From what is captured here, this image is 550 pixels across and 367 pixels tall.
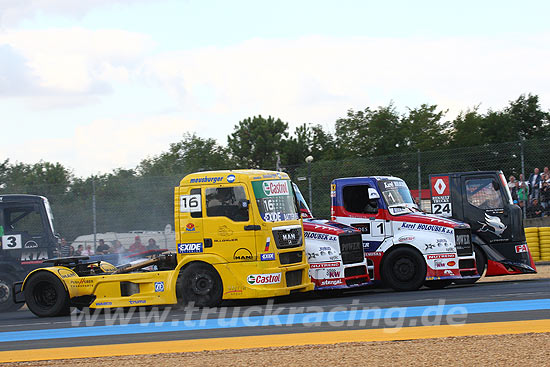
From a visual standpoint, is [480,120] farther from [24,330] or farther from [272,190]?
[24,330]

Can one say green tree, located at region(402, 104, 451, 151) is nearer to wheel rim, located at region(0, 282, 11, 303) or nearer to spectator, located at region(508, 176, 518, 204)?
spectator, located at region(508, 176, 518, 204)

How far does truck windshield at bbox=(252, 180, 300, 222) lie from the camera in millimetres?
12953

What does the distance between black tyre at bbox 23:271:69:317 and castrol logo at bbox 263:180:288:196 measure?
3.99m

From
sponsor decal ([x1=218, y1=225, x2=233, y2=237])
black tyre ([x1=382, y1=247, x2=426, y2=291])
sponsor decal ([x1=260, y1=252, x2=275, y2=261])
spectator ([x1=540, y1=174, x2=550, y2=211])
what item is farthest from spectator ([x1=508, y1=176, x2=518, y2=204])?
sponsor decal ([x1=218, y1=225, x2=233, y2=237])

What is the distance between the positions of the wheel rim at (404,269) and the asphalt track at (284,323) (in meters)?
0.60

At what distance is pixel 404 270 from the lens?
14.6 meters

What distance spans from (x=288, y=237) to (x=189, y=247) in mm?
1725

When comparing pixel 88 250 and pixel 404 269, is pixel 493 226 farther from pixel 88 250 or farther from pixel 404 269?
pixel 88 250

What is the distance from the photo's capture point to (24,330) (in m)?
11.7

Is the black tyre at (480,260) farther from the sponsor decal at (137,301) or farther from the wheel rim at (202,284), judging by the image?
the sponsor decal at (137,301)

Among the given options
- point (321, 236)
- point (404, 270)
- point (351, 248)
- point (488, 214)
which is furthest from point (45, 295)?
point (488, 214)

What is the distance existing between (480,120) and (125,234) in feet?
99.5

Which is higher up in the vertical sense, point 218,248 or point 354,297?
point 218,248

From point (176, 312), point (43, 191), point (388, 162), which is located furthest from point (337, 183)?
point (43, 191)
